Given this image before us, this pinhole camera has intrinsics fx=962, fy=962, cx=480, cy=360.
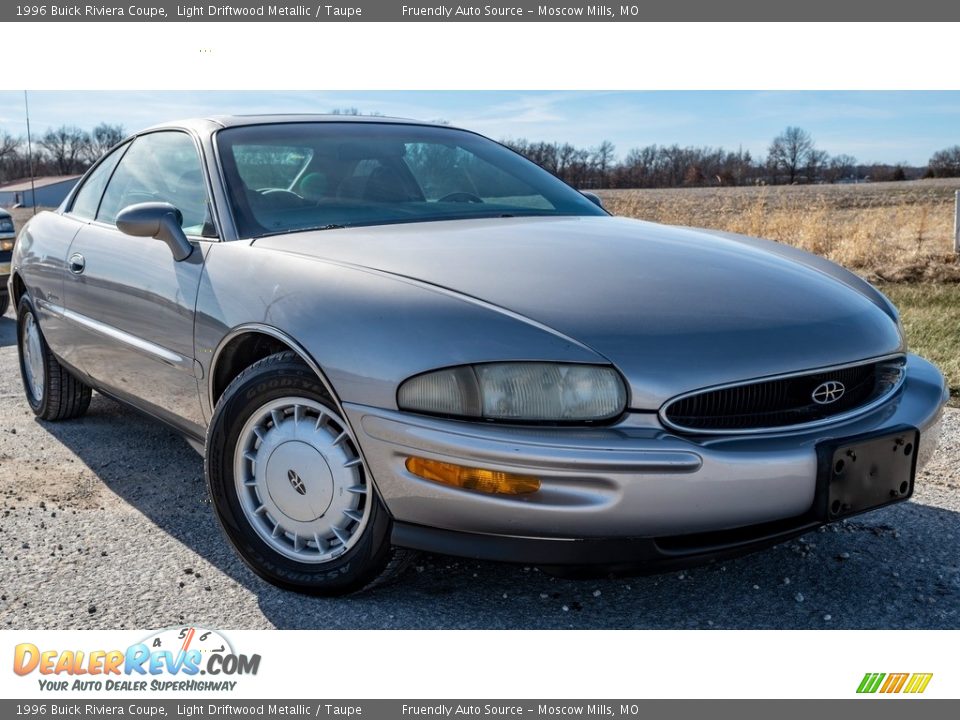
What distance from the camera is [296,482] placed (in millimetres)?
2670

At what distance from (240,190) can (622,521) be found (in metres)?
1.80

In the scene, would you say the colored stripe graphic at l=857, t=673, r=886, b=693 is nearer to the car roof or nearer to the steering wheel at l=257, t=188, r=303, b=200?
the steering wheel at l=257, t=188, r=303, b=200

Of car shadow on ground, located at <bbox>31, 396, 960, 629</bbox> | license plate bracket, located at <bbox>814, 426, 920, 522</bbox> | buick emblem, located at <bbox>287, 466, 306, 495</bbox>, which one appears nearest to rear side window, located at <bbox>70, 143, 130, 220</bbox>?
car shadow on ground, located at <bbox>31, 396, 960, 629</bbox>

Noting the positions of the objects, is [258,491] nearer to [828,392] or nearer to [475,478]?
[475,478]

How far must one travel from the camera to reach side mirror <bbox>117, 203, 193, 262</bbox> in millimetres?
3164

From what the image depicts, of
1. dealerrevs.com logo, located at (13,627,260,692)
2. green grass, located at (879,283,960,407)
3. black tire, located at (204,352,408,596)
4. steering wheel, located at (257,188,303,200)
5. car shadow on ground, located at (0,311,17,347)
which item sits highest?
steering wheel, located at (257,188,303,200)

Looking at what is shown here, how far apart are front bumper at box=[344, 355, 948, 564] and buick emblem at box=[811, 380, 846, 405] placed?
0.10m

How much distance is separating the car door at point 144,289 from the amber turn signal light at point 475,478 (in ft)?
3.68

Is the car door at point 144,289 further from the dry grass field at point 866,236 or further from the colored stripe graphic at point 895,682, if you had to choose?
the dry grass field at point 866,236

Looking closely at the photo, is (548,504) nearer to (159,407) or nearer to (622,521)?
(622,521)

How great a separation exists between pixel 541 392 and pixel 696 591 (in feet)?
2.98

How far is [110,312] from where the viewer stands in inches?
145

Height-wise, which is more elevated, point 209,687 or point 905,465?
point 905,465

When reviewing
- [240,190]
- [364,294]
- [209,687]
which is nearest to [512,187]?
[240,190]
